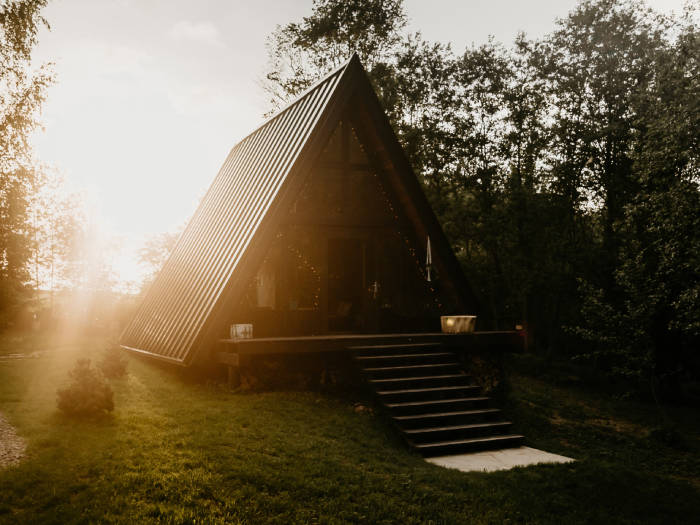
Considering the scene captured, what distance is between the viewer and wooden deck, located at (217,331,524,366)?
28.8 feet

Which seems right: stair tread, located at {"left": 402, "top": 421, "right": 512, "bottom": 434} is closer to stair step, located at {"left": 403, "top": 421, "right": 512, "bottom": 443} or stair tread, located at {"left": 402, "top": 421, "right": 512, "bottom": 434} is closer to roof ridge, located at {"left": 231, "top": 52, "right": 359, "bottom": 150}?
stair step, located at {"left": 403, "top": 421, "right": 512, "bottom": 443}

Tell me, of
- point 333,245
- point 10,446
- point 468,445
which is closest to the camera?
point 10,446

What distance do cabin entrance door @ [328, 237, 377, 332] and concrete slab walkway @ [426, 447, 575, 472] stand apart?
14.2ft

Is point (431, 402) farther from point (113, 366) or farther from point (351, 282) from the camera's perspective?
point (113, 366)

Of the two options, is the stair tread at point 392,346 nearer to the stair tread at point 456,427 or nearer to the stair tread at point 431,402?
the stair tread at point 431,402

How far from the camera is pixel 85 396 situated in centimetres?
682

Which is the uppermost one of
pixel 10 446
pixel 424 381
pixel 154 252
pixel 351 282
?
pixel 154 252

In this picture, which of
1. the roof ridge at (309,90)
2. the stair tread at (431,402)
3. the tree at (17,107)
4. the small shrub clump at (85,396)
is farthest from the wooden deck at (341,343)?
the tree at (17,107)

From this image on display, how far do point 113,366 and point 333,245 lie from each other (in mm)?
4835

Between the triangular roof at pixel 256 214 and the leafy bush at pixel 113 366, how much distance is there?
0.77 metres

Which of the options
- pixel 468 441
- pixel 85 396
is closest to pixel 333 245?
pixel 468 441

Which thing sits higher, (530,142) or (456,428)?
(530,142)

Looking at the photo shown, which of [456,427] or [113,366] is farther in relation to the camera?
[113,366]

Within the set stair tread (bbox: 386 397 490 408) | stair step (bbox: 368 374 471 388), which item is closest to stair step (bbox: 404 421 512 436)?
stair tread (bbox: 386 397 490 408)
